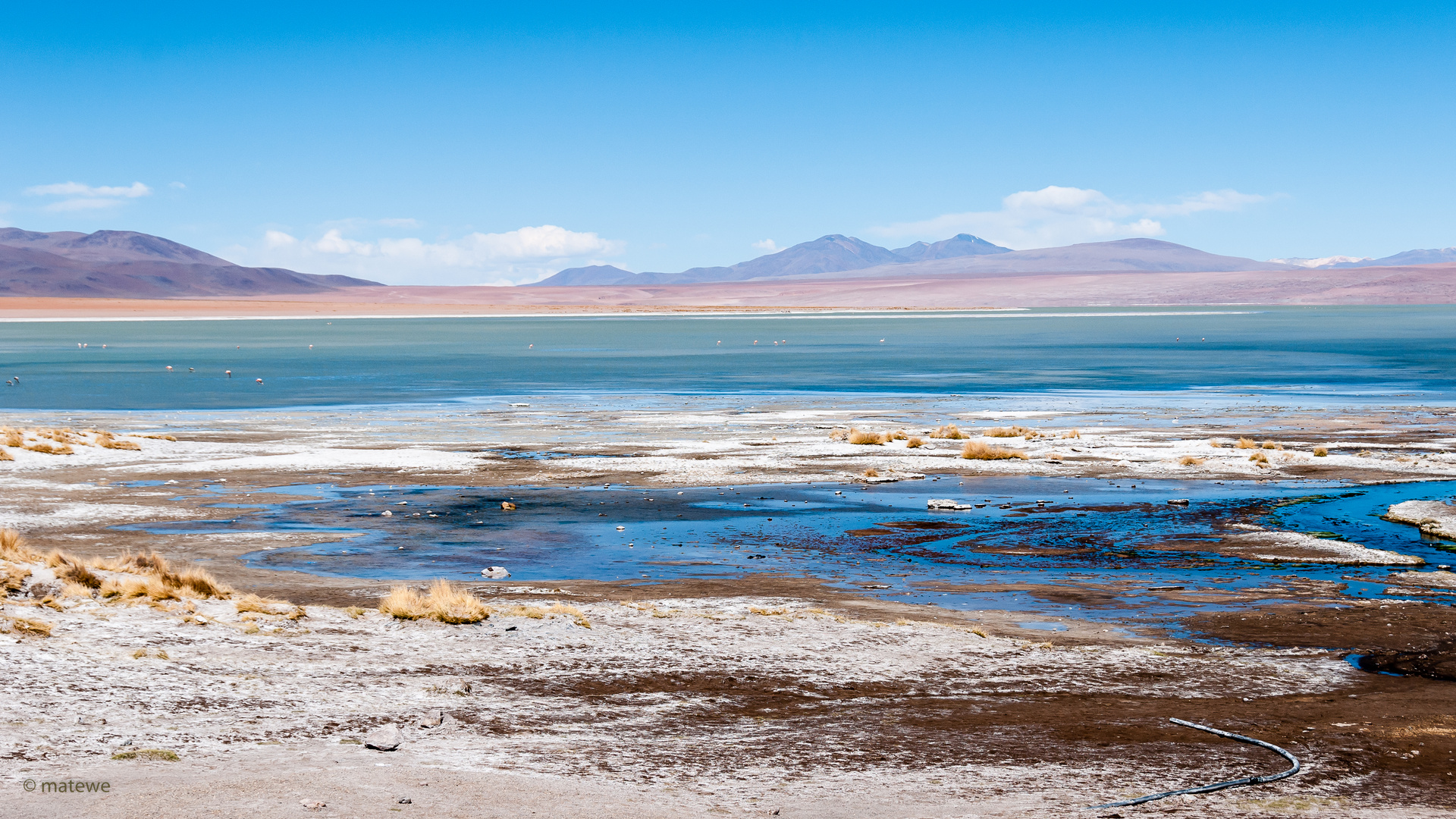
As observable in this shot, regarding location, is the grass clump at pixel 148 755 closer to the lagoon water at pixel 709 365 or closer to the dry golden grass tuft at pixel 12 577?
the dry golden grass tuft at pixel 12 577

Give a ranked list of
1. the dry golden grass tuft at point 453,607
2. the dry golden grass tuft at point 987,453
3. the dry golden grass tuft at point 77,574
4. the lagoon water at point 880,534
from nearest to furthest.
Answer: the dry golden grass tuft at point 453,607, the dry golden grass tuft at point 77,574, the lagoon water at point 880,534, the dry golden grass tuft at point 987,453

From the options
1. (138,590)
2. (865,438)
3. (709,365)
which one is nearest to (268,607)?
(138,590)

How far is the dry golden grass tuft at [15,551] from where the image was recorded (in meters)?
14.5

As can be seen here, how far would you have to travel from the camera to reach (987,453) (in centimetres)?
2759

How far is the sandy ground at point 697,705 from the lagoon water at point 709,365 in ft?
104

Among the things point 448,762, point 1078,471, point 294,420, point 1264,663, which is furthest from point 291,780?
point 294,420

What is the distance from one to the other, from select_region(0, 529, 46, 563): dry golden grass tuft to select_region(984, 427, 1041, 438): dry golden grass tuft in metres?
21.2

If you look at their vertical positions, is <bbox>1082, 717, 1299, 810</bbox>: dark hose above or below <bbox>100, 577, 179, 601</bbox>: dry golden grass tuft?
below

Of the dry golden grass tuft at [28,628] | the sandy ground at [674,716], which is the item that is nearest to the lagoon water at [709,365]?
the dry golden grass tuft at [28,628]

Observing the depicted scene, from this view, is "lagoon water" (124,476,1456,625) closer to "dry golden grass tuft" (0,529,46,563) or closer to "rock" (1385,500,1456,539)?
"rock" (1385,500,1456,539)

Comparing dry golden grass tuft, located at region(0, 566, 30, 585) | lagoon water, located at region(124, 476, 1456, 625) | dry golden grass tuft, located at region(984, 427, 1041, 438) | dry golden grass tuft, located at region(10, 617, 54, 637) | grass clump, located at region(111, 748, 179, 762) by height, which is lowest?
lagoon water, located at region(124, 476, 1456, 625)

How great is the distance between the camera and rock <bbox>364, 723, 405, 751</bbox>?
9273mm

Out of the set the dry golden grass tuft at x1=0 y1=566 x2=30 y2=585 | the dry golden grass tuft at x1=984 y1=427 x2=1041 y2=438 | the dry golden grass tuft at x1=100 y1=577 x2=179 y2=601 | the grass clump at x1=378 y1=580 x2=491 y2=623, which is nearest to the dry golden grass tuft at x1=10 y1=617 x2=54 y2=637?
the dry golden grass tuft at x1=0 y1=566 x2=30 y2=585

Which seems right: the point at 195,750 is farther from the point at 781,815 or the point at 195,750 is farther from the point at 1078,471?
the point at 1078,471
